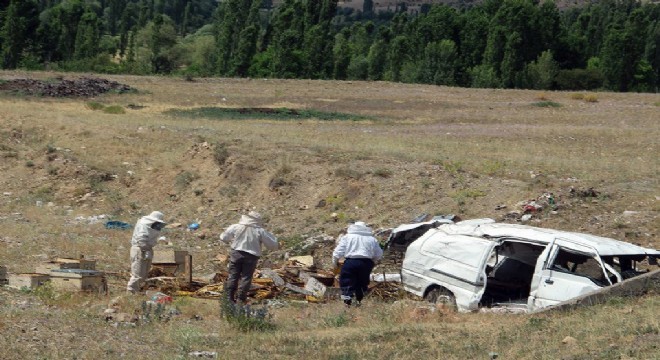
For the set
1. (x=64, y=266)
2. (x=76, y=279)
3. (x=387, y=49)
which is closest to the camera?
(x=76, y=279)

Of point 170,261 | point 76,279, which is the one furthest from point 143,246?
point 170,261

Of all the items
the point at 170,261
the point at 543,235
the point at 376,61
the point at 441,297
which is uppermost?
the point at 543,235

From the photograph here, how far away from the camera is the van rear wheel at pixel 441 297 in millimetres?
13847

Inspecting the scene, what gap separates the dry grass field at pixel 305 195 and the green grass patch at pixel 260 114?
41 cm

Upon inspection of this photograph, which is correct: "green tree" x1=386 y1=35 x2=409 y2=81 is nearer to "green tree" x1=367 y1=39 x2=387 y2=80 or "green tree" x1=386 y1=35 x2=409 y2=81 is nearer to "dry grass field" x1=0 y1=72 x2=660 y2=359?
"green tree" x1=367 y1=39 x2=387 y2=80

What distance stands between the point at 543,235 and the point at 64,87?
3566 cm

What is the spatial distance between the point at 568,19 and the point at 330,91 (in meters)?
96.3

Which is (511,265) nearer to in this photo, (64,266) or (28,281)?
(64,266)

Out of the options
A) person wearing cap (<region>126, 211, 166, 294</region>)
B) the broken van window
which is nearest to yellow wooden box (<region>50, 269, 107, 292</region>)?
person wearing cap (<region>126, 211, 166, 294</region>)

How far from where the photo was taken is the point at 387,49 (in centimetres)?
9819

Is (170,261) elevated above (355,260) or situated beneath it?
situated beneath

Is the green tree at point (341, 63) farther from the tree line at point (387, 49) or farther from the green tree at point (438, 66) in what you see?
the green tree at point (438, 66)

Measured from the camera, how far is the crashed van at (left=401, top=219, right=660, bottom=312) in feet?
42.9

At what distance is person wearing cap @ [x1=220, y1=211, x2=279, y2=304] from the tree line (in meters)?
64.5
